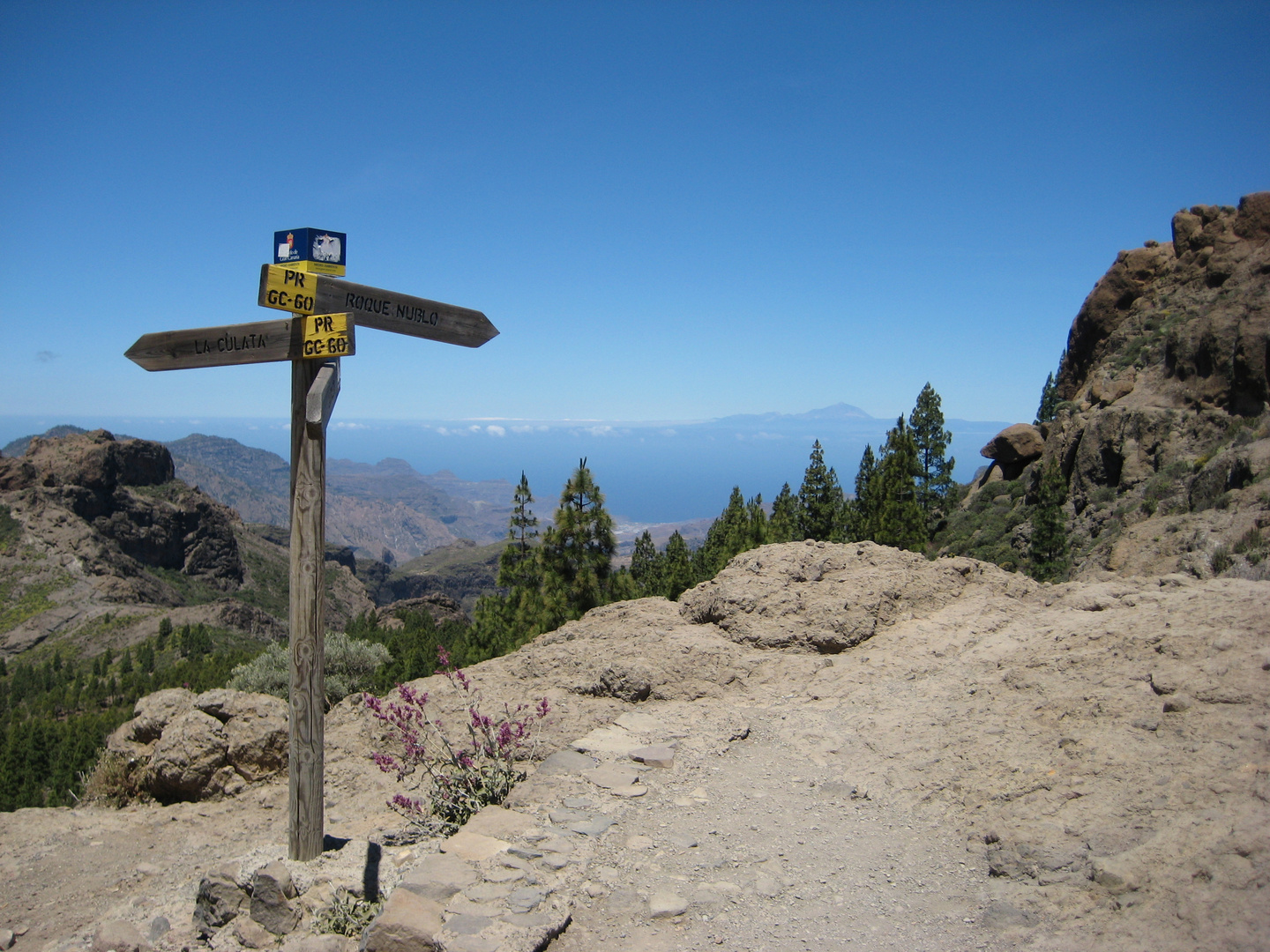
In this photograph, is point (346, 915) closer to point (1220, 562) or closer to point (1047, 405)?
point (1220, 562)

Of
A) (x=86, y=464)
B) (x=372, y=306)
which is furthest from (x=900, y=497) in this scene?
(x=86, y=464)

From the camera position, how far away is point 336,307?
16.8 feet

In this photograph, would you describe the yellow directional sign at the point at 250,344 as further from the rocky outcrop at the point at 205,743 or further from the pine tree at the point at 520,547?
the pine tree at the point at 520,547

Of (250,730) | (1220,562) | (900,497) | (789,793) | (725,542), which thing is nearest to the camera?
(789,793)

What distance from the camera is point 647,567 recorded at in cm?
5281

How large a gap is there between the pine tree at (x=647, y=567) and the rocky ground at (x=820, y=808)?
116ft

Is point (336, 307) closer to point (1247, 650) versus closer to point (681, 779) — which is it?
point (681, 779)

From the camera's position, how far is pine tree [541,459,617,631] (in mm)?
21562

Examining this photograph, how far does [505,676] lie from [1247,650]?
6.95 m

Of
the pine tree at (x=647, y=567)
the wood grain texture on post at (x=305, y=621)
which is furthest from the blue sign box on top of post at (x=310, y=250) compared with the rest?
the pine tree at (x=647, y=567)

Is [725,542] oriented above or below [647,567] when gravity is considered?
above

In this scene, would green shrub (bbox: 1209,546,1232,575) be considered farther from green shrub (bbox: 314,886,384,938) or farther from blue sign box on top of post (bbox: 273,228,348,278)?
blue sign box on top of post (bbox: 273,228,348,278)

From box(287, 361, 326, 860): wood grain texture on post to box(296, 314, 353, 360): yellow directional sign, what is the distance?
0.13 m

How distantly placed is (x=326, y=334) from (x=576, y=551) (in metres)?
17.4
